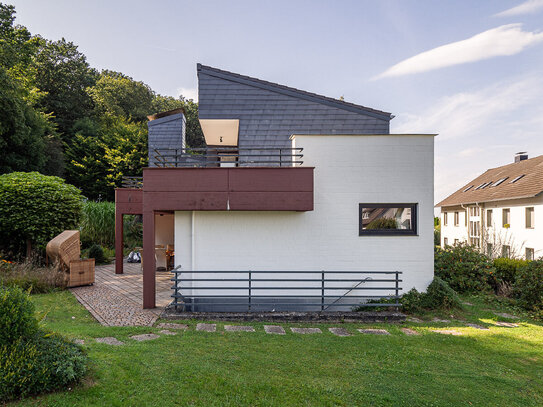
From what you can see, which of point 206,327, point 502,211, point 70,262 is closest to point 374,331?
point 206,327

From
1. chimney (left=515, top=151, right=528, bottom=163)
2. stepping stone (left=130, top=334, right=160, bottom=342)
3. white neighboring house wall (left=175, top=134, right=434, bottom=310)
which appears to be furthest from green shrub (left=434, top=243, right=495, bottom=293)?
chimney (left=515, top=151, right=528, bottom=163)

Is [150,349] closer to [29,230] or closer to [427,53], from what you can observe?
[29,230]

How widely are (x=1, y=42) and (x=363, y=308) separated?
2316cm

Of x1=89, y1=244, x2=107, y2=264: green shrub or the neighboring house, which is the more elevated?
the neighboring house

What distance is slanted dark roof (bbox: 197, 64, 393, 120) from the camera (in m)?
10.5

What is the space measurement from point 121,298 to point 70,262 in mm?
2537

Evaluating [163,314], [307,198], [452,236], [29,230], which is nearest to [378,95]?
[307,198]

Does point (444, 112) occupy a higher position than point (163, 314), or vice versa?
point (444, 112)

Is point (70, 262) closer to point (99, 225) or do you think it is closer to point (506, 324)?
point (99, 225)

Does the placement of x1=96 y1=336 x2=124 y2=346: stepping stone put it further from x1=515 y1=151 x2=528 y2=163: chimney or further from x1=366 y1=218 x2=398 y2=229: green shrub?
x1=515 y1=151 x2=528 y2=163: chimney

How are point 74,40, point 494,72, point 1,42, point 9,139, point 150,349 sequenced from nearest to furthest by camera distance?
point 150,349 → point 494,72 → point 1,42 → point 9,139 → point 74,40

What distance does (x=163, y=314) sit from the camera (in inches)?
261

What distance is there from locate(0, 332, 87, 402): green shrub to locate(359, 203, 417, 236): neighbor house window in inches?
252

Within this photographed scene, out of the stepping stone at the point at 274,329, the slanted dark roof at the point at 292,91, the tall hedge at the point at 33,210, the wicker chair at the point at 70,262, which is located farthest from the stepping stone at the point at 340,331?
the tall hedge at the point at 33,210
